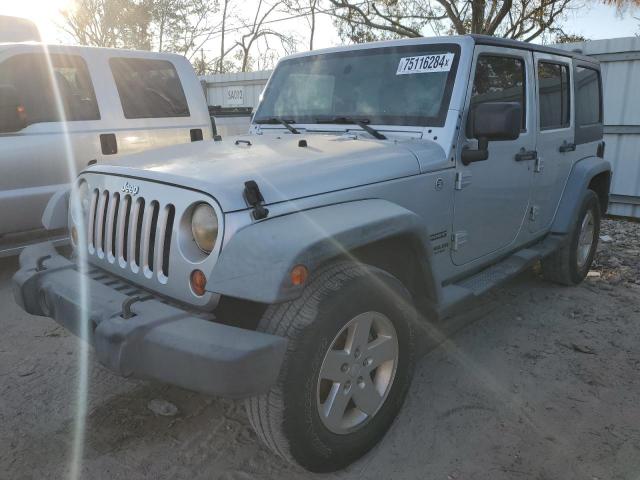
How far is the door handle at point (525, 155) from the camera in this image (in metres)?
3.58

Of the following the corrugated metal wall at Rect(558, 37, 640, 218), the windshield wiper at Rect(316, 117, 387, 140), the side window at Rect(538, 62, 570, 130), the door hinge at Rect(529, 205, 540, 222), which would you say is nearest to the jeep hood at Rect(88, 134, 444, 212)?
the windshield wiper at Rect(316, 117, 387, 140)

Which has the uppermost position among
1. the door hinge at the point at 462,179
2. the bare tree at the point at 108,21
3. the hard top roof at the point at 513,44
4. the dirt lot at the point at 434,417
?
the bare tree at the point at 108,21

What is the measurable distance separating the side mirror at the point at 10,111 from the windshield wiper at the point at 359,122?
2605 mm

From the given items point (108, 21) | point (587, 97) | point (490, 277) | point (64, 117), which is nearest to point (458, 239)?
point (490, 277)

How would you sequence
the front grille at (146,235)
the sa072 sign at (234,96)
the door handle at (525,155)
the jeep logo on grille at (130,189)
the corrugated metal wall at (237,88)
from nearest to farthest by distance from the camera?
the front grille at (146,235) → the jeep logo on grille at (130,189) → the door handle at (525,155) → the corrugated metal wall at (237,88) → the sa072 sign at (234,96)

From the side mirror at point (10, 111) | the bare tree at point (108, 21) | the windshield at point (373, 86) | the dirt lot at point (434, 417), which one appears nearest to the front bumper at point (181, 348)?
the dirt lot at point (434, 417)

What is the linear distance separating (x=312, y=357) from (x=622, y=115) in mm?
7579

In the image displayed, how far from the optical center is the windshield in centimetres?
309

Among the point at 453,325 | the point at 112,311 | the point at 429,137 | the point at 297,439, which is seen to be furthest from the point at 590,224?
the point at 112,311

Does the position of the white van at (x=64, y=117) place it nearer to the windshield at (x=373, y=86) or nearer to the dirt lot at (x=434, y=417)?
the dirt lot at (x=434, y=417)

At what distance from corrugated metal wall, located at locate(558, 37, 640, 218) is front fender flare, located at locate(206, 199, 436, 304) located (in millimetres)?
6977

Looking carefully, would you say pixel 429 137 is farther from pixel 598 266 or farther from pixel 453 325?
pixel 598 266

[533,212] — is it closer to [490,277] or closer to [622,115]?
[490,277]

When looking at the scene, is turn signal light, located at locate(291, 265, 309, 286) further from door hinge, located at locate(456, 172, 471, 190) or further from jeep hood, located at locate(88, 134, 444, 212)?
door hinge, located at locate(456, 172, 471, 190)
